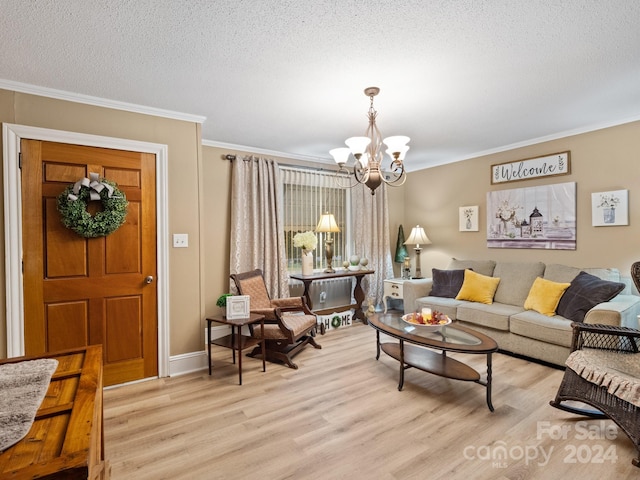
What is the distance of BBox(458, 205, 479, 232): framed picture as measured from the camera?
4707 millimetres

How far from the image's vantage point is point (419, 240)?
17.0 ft

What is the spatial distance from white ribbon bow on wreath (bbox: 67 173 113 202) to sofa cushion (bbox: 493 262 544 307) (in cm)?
432

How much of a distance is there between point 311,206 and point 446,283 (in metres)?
2.21

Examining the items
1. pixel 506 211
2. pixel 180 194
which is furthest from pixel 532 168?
pixel 180 194

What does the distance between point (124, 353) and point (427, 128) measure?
12.4 feet

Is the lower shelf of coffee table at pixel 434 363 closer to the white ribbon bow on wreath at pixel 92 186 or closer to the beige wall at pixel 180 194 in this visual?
the beige wall at pixel 180 194

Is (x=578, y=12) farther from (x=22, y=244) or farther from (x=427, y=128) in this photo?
(x=22, y=244)

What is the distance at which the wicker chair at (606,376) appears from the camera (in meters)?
1.86

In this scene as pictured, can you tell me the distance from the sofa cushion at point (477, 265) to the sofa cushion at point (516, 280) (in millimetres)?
174

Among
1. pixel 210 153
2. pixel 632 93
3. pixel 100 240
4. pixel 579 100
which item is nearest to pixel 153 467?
pixel 100 240

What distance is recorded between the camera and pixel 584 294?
308cm

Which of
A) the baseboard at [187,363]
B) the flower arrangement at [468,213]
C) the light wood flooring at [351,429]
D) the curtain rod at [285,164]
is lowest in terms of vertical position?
the light wood flooring at [351,429]

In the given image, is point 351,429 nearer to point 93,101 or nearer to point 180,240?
point 180,240

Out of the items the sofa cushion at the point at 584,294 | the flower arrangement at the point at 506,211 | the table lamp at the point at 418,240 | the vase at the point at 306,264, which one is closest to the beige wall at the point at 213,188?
the flower arrangement at the point at 506,211
